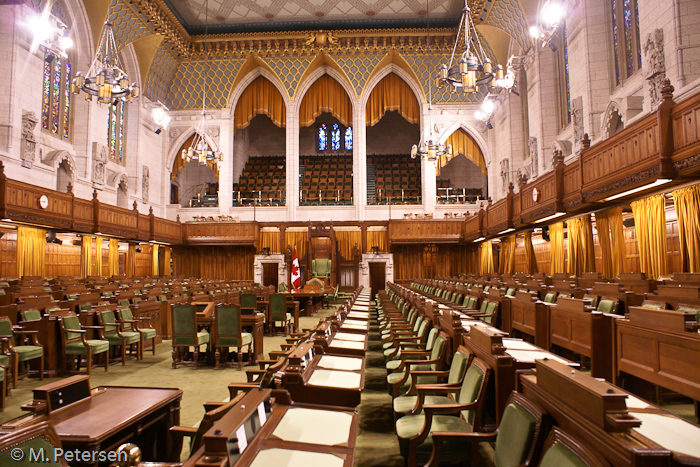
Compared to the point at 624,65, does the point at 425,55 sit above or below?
above

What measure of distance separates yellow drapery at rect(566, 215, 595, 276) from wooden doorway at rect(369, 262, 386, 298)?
882 cm

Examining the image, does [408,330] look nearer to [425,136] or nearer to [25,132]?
[25,132]

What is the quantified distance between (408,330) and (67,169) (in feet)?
49.4

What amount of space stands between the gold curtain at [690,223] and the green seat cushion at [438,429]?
677 cm

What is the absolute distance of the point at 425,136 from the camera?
20.8m

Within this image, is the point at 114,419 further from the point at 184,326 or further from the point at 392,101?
the point at 392,101

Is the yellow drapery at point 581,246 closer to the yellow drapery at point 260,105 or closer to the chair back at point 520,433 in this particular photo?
the chair back at point 520,433

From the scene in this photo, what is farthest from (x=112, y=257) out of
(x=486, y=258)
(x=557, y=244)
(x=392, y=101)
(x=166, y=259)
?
(x=557, y=244)

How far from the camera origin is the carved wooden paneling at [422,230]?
17672 mm

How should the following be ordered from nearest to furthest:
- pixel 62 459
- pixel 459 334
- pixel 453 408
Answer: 1. pixel 62 459
2. pixel 453 408
3. pixel 459 334

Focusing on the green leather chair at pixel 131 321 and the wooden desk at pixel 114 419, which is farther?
the green leather chair at pixel 131 321

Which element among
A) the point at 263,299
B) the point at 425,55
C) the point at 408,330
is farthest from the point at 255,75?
the point at 408,330

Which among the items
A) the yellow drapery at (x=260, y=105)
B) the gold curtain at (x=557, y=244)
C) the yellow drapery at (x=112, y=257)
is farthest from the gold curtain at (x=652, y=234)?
the yellow drapery at (x=260, y=105)

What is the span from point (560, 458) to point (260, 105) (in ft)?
73.8
